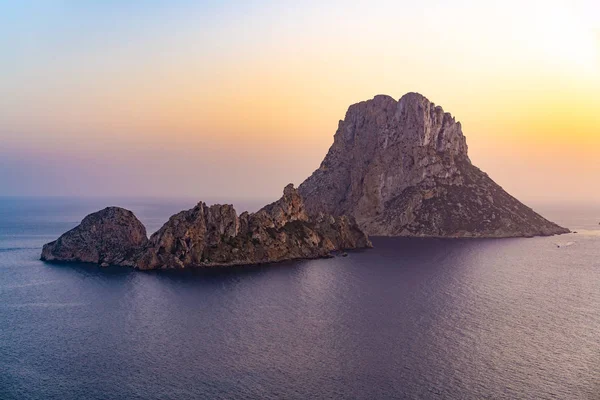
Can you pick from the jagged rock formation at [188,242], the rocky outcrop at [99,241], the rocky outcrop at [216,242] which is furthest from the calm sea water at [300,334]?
the rocky outcrop at [99,241]

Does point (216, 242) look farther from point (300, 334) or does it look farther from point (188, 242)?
point (300, 334)

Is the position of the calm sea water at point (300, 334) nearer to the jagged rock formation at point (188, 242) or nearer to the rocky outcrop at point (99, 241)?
the jagged rock formation at point (188, 242)

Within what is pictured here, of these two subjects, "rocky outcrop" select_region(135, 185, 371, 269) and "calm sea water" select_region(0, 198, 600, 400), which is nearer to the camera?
"calm sea water" select_region(0, 198, 600, 400)

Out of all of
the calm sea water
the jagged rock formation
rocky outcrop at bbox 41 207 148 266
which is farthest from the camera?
rocky outcrop at bbox 41 207 148 266

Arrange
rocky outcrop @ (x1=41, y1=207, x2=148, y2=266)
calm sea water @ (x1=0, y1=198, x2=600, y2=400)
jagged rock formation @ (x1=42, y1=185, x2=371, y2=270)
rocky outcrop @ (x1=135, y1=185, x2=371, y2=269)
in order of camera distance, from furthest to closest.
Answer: rocky outcrop @ (x1=41, y1=207, x2=148, y2=266), jagged rock formation @ (x1=42, y1=185, x2=371, y2=270), rocky outcrop @ (x1=135, y1=185, x2=371, y2=269), calm sea water @ (x1=0, y1=198, x2=600, y2=400)

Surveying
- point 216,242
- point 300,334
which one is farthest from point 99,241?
point 300,334

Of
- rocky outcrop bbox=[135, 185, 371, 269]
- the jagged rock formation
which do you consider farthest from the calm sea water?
the jagged rock formation

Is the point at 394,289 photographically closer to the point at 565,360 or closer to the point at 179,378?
the point at 565,360

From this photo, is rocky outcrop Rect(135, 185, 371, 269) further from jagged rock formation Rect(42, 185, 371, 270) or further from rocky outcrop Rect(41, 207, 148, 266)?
rocky outcrop Rect(41, 207, 148, 266)
